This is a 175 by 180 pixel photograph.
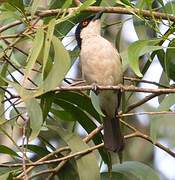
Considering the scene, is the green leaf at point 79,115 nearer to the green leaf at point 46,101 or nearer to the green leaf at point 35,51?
the green leaf at point 46,101

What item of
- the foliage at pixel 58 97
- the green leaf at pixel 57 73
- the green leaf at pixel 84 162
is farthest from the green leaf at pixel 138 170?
the green leaf at pixel 57 73

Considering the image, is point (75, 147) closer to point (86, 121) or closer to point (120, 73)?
point (86, 121)

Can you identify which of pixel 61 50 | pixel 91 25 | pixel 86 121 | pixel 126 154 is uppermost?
pixel 91 25

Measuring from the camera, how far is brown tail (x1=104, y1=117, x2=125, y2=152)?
2.81 m

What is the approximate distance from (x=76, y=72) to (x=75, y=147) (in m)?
2.72

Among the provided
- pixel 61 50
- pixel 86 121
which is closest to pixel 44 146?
pixel 86 121

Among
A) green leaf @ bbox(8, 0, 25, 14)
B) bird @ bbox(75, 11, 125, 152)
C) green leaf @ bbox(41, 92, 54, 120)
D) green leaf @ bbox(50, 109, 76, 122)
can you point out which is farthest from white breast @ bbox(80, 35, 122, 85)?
→ green leaf @ bbox(8, 0, 25, 14)

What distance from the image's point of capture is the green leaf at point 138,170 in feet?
8.45

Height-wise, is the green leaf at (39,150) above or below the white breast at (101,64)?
below

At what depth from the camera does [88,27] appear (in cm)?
345

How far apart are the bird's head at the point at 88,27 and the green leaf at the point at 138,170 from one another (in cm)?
101

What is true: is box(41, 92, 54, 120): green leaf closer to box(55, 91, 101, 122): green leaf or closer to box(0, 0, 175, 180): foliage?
box(0, 0, 175, 180): foliage

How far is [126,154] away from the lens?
15.9 feet

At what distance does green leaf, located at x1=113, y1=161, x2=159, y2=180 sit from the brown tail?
131 millimetres
